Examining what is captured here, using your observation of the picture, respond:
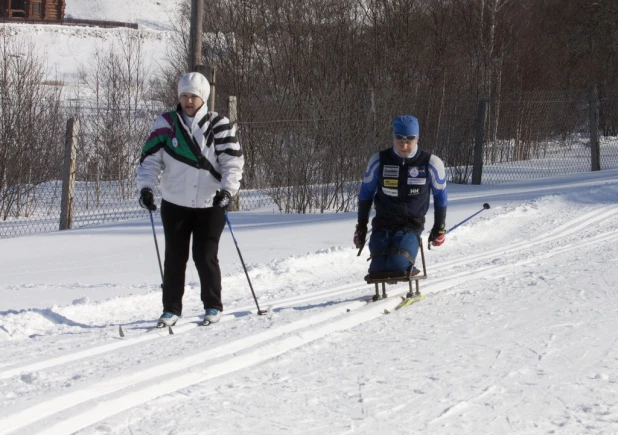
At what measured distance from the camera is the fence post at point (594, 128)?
64.2ft

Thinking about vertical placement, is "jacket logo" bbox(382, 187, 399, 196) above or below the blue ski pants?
above

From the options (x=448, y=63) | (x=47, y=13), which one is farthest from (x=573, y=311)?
(x=47, y=13)

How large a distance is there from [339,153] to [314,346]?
1004cm

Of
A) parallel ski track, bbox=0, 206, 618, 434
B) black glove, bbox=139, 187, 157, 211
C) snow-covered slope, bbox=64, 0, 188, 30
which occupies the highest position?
snow-covered slope, bbox=64, 0, 188, 30

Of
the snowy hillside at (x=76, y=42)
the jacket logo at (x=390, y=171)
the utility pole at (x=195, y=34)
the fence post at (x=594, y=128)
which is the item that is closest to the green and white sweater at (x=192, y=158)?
the jacket logo at (x=390, y=171)

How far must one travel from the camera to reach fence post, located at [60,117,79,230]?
12781 millimetres

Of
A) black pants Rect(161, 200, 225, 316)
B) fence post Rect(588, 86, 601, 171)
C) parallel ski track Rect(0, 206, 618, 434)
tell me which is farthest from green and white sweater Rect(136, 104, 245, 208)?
fence post Rect(588, 86, 601, 171)

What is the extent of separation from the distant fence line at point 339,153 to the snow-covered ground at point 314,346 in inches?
186

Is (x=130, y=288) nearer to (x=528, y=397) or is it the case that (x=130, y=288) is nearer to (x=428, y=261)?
(x=428, y=261)

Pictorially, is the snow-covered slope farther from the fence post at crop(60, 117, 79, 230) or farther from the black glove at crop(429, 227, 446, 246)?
the black glove at crop(429, 227, 446, 246)

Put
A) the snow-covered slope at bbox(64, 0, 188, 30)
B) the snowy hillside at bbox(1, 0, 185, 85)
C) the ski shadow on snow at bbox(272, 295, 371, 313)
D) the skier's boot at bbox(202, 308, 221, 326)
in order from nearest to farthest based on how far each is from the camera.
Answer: the skier's boot at bbox(202, 308, 221, 326), the ski shadow on snow at bbox(272, 295, 371, 313), the snowy hillside at bbox(1, 0, 185, 85), the snow-covered slope at bbox(64, 0, 188, 30)

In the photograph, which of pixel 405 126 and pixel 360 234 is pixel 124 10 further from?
pixel 405 126

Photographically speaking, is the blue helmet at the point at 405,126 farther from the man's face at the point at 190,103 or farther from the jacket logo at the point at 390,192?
the man's face at the point at 190,103

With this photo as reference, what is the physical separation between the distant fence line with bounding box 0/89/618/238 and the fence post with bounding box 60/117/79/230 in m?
0.02
